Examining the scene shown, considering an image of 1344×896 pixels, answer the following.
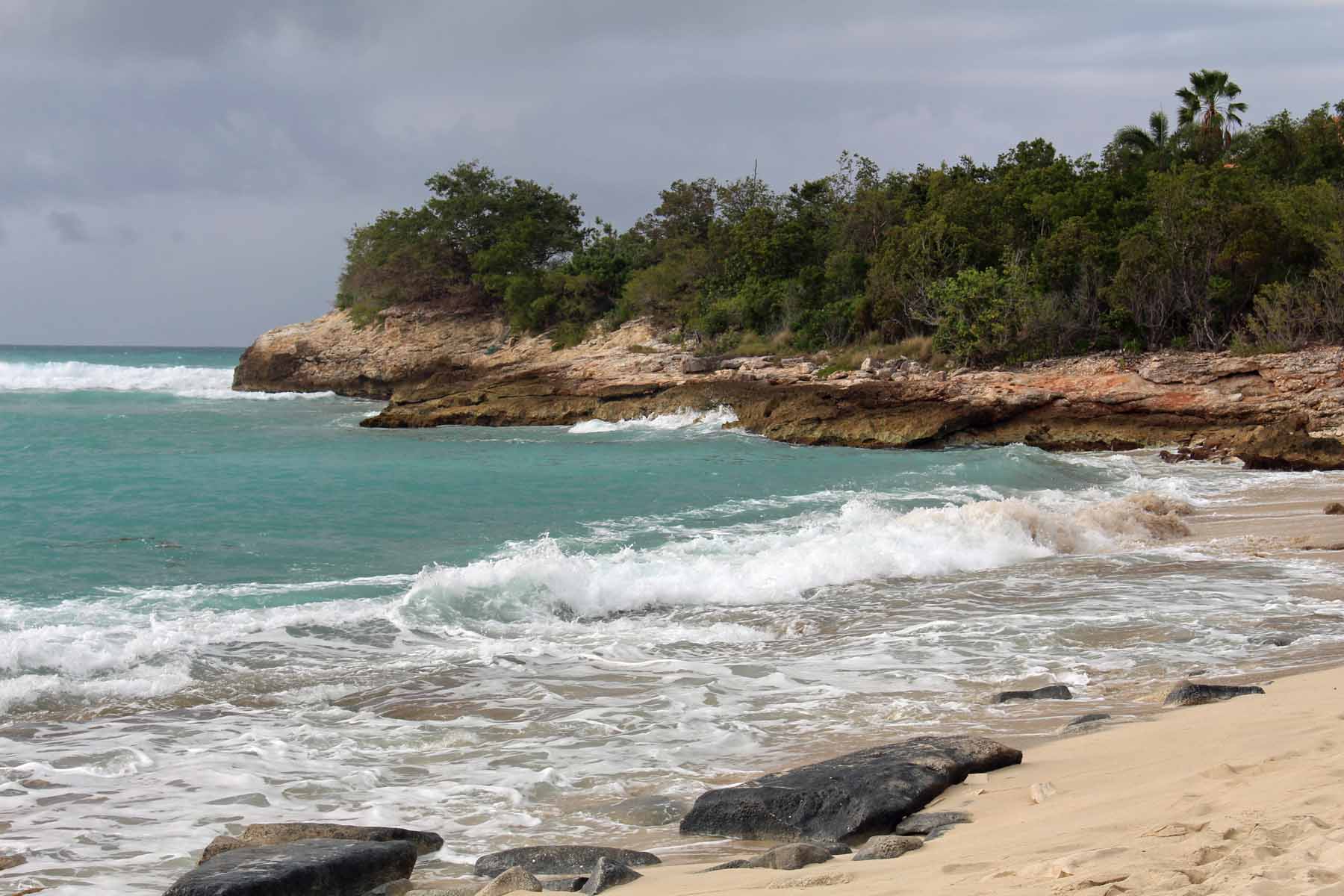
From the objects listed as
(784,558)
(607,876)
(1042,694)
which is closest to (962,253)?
(784,558)

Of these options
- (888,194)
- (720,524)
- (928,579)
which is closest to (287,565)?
(720,524)

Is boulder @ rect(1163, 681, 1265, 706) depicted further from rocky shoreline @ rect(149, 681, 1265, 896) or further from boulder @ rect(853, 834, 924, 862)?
boulder @ rect(853, 834, 924, 862)

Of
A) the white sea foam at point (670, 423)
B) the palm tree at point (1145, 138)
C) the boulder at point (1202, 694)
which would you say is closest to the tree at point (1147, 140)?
the palm tree at point (1145, 138)

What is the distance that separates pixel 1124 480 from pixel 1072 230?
14.1 m

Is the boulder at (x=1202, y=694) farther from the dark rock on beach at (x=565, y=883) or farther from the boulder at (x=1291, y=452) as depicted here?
the boulder at (x=1291, y=452)

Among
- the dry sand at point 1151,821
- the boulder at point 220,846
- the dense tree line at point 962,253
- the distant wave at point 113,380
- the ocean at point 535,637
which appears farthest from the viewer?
the distant wave at point 113,380

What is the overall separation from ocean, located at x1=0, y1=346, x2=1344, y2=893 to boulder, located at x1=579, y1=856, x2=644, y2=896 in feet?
1.83

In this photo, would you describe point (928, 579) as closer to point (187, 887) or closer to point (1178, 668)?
point (1178, 668)

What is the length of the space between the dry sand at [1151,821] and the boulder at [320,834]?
1334 mm

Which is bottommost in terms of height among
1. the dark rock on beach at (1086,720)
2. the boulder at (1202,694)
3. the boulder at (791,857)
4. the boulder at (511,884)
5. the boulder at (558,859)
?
the dark rock on beach at (1086,720)

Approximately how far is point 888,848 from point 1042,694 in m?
3.41

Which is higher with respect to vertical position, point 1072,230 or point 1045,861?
point 1072,230

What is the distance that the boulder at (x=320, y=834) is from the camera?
493cm

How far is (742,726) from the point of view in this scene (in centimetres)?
709
